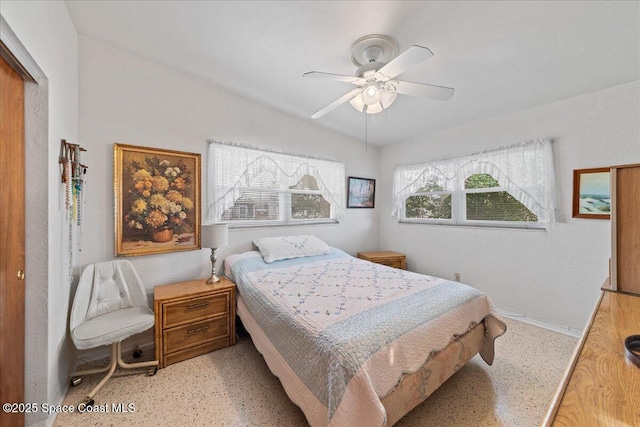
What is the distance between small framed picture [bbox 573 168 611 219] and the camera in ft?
7.23

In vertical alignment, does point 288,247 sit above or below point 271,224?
below

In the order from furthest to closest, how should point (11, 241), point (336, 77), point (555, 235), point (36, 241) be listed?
point (555, 235), point (336, 77), point (36, 241), point (11, 241)

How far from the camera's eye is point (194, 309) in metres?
2.12

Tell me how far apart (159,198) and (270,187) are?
3.97 feet

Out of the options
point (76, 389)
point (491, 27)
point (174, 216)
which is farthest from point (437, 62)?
point (76, 389)

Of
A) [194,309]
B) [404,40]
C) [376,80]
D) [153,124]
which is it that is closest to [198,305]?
[194,309]

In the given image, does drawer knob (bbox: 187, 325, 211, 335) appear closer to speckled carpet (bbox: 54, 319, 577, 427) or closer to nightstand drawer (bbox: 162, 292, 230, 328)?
nightstand drawer (bbox: 162, 292, 230, 328)

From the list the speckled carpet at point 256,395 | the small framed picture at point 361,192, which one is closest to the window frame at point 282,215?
the small framed picture at point 361,192

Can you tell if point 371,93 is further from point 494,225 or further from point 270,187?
point 494,225

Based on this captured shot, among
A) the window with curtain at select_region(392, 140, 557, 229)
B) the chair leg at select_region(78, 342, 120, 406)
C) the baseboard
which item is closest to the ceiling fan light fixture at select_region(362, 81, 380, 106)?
the window with curtain at select_region(392, 140, 557, 229)

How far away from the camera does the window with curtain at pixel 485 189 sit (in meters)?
2.55

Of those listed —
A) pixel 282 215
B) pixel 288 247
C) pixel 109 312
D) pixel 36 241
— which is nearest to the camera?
pixel 36 241

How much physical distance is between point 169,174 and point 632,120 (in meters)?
4.21

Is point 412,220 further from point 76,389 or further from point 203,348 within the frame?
point 76,389
